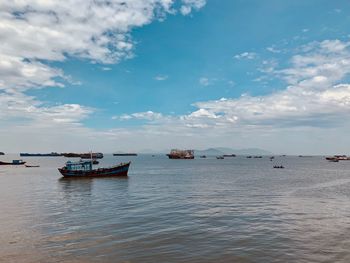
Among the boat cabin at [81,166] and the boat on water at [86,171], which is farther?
the boat cabin at [81,166]

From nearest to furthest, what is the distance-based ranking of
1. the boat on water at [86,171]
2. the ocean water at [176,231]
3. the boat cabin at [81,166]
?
1. the ocean water at [176,231]
2. the boat on water at [86,171]
3. the boat cabin at [81,166]

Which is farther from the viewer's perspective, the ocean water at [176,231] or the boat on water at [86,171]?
the boat on water at [86,171]

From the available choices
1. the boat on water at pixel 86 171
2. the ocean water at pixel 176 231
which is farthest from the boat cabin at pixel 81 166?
the ocean water at pixel 176 231

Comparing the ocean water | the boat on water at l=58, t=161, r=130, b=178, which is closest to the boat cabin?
the boat on water at l=58, t=161, r=130, b=178

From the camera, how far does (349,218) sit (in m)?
25.9

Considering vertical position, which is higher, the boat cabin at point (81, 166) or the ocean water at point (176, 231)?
the boat cabin at point (81, 166)

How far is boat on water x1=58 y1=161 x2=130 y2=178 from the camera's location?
70.2 meters

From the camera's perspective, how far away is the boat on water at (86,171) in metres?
70.2

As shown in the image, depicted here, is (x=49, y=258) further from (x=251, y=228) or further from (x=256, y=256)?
(x=251, y=228)

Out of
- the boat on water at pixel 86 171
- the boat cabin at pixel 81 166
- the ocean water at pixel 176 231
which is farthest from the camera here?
the boat cabin at pixel 81 166

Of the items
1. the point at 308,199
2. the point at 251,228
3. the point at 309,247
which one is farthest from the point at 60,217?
the point at 308,199

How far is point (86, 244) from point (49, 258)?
265 cm

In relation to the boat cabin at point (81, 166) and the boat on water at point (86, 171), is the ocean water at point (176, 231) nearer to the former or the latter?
the boat on water at point (86, 171)

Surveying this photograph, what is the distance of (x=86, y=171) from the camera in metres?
70.1
